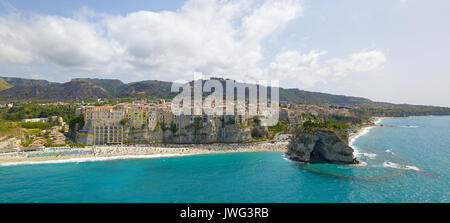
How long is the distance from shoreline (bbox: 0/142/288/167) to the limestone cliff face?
27.3 ft

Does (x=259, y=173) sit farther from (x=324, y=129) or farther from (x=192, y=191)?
(x=324, y=129)

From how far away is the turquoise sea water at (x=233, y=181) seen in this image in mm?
18531

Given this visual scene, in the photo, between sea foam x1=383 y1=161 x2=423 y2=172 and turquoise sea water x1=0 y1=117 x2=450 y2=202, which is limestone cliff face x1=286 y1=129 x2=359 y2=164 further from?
sea foam x1=383 y1=161 x2=423 y2=172

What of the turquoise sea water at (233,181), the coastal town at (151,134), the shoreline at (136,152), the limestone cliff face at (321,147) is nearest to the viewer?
the turquoise sea water at (233,181)

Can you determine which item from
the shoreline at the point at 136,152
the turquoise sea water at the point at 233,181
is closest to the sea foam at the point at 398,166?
the turquoise sea water at the point at 233,181

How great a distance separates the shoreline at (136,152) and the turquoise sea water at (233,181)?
99.9 inches

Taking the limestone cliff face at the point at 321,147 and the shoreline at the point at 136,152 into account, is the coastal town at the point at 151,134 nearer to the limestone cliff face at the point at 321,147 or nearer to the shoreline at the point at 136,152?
the shoreline at the point at 136,152

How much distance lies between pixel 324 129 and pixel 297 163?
6.66m

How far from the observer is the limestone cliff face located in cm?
2939

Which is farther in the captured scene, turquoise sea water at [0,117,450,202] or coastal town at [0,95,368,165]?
coastal town at [0,95,368,165]

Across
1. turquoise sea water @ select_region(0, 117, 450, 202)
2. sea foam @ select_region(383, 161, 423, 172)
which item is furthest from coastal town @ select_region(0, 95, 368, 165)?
sea foam @ select_region(383, 161, 423, 172)

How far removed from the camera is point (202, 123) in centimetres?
4797
